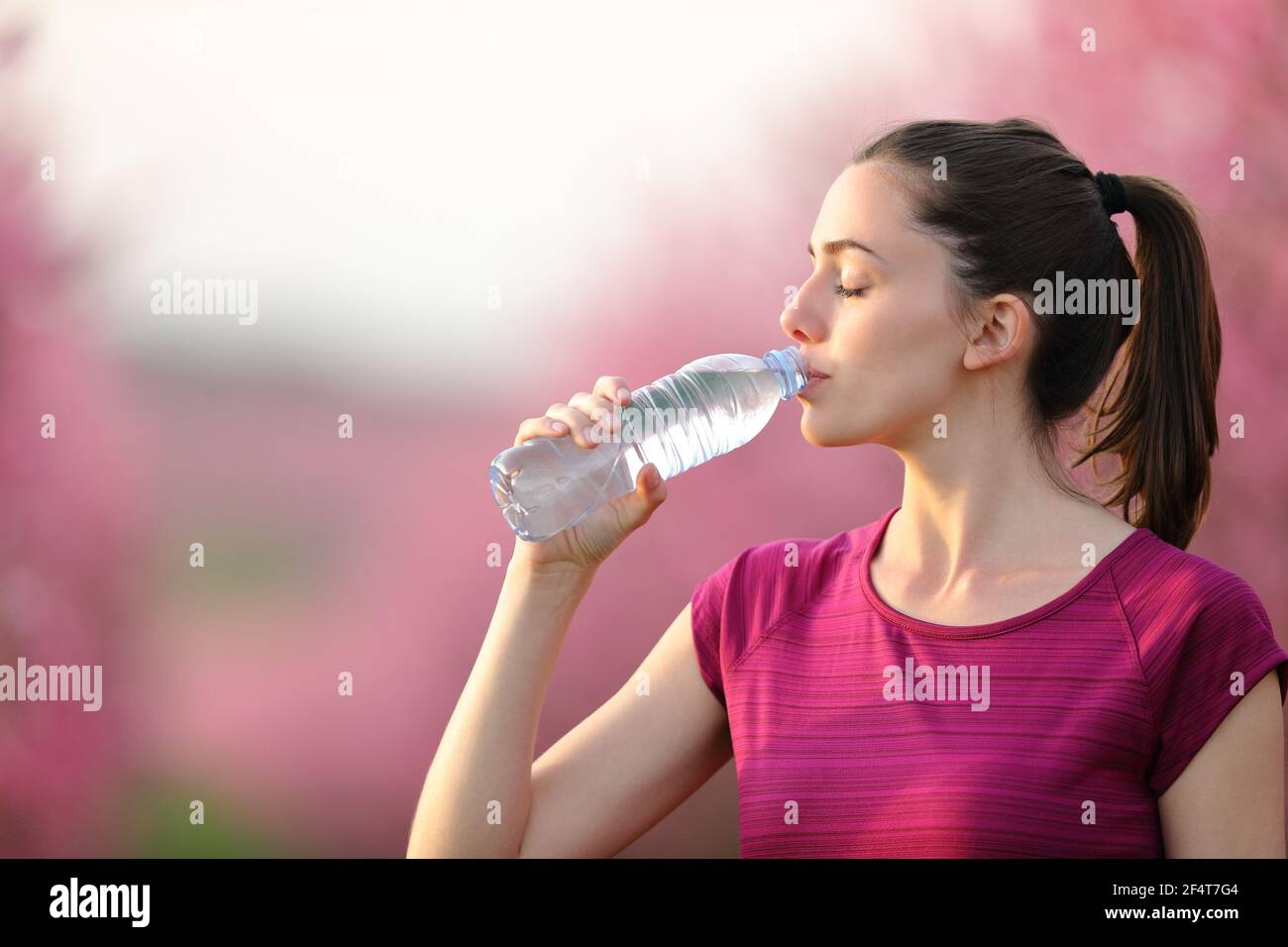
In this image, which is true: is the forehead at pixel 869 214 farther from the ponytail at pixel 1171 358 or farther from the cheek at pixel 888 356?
the ponytail at pixel 1171 358

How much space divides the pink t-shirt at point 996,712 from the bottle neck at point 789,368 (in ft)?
0.74

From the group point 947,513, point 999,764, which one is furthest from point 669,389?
point 999,764

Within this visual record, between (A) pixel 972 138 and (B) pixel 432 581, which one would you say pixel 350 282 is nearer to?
(B) pixel 432 581

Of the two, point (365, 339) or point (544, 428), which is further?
point (365, 339)

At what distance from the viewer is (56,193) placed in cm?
199

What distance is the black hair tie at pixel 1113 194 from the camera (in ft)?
4.56

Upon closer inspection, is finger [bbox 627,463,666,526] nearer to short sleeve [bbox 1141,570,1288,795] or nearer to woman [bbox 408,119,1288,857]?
woman [bbox 408,119,1288,857]

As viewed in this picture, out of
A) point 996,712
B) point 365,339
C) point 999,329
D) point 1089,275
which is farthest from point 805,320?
point 365,339

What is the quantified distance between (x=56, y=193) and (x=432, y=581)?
816 millimetres

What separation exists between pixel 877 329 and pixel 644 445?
0.26m

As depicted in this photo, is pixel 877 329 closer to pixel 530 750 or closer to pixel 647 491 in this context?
pixel 647 491

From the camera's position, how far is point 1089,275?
4.42 feet

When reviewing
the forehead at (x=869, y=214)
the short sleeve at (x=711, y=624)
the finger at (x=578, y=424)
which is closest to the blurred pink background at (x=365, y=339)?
the short sleeve at (x=711, y=624)

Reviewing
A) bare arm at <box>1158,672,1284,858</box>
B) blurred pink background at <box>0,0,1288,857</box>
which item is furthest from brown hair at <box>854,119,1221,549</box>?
blurred pink background at <box>0,0,1288,857</box>
